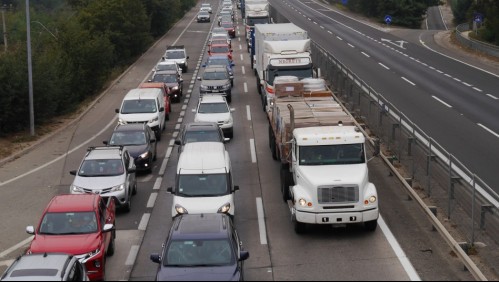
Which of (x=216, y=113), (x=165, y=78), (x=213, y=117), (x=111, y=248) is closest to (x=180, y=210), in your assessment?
(x=111, y=248)

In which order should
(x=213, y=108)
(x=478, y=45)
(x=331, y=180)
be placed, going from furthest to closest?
(x=478, y=45), (x=213, y=108), (x=331, y=180)

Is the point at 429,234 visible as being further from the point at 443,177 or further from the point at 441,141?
the point at 441,141

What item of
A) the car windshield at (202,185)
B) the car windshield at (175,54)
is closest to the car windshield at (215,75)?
the car windshield at (175,54)

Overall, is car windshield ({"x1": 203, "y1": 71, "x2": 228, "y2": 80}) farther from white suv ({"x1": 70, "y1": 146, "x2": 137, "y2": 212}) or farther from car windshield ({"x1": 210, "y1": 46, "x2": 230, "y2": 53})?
white suv ({"x1": 70, "y1": 146, "x2": 137, "y2": 212})

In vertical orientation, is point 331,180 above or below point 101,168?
above

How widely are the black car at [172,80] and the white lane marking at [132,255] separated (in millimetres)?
23843

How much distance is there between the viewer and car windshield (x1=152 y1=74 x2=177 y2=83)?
1731 inches

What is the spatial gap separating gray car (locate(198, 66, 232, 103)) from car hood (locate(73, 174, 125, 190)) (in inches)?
725

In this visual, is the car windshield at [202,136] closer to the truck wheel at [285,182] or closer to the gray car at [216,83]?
the truck wheel at [285,182]

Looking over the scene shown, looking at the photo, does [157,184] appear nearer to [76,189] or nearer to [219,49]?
[76,189]

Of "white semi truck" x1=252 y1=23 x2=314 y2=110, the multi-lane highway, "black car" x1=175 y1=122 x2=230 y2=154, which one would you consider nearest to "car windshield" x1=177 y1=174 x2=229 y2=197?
the multi-lane highway

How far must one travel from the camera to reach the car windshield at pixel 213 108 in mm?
34062

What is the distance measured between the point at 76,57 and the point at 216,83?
12.4 metres

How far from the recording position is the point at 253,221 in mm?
21641
